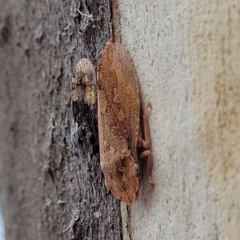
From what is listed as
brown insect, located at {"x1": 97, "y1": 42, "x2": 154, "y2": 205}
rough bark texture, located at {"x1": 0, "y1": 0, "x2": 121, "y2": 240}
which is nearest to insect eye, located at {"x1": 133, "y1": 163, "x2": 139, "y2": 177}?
brown insect, located at {"x1": 97, "y1": 42, "x2": 154, "y2": 205}

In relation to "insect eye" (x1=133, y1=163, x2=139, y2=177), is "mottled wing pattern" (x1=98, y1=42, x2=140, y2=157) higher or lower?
higher

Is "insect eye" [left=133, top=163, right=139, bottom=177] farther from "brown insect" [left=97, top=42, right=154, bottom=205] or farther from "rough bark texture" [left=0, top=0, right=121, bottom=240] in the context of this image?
"rough bark texture" [left=0, top=0, right=121, bottom=240]

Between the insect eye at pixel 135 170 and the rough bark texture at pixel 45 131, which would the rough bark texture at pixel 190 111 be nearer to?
the insect eye at pixel 135 170

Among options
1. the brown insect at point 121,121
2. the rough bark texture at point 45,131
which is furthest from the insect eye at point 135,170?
the rough bark texture at point 45,131

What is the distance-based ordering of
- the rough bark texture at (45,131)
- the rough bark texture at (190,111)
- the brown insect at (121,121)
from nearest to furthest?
the rough bark texture at (190,111) → the brown insect at (121,121) → the rough bark texture at (45,131)

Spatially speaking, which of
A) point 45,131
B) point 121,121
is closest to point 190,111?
point 121,121

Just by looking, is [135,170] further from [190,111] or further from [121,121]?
[190,111]

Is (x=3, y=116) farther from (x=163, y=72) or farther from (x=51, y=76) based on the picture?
(x=163, y=72)

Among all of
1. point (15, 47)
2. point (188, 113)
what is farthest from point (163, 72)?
point (15, 47)
